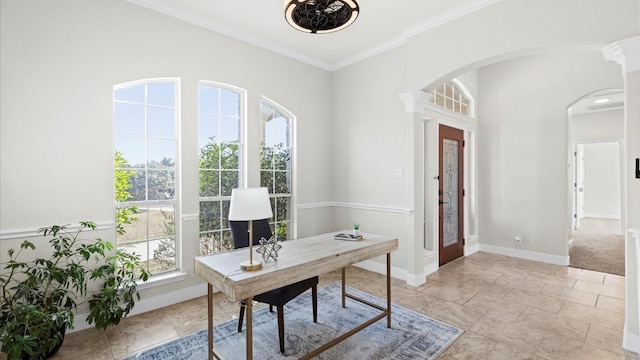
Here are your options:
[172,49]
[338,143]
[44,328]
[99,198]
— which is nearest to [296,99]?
[338,143]

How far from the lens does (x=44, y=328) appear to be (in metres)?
1.99

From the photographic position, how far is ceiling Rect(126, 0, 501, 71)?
298 cm

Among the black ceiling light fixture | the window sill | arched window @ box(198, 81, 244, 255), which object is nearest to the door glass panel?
the black ceiling light fixture

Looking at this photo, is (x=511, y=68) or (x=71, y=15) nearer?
(x=71, y=15)

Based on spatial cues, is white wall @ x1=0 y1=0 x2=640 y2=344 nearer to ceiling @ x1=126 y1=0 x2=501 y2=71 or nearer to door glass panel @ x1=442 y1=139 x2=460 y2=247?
ceiling @ x1=126 y1=0 x2=501 y2=71

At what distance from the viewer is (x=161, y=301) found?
303cm

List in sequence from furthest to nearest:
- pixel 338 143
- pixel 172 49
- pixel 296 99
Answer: pixel 338 143
pixel 296 99
pixel 172 49

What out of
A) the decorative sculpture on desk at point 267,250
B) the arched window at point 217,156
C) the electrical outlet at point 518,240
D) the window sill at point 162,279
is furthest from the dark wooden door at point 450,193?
the window sill at point 162,279

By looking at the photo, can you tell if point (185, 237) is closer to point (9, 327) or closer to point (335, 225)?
point (9, 327)

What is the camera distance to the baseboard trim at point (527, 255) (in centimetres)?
435

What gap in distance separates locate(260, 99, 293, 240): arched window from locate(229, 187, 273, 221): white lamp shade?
6.79 feet

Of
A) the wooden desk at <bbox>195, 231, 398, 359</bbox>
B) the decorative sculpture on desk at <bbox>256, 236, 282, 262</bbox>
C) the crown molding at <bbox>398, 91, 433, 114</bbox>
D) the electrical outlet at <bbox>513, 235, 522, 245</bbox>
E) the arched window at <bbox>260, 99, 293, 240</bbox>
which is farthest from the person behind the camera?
the electrical outlet at <bbox>513, 235, 522, 245</bbox>

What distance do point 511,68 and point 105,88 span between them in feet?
18.5

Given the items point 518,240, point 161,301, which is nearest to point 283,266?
point 161,301
